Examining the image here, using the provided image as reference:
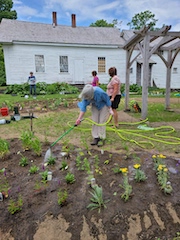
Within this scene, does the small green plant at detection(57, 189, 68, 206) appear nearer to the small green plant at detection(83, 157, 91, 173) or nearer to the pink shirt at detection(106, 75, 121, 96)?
the small green plant at detection(83, 157, 91, 173)

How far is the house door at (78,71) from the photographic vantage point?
15.9 m

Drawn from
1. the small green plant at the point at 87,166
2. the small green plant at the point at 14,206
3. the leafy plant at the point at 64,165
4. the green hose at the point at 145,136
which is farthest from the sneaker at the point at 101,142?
the small green plant at the point at 14,206

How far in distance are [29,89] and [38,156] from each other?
36.4ft

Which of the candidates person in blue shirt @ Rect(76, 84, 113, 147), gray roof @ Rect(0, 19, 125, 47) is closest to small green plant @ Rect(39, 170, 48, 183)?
person in blue shirt @ Rect(76, 84, 113, 147)

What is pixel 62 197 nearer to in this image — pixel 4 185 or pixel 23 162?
pixel 4 185

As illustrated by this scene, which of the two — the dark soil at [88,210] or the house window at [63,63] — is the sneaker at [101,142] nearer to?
the dark soil at [88,210]

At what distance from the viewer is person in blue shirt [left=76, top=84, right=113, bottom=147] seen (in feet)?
11.3

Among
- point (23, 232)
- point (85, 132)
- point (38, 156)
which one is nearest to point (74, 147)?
point (38, 156)

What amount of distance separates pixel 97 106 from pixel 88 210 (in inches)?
81.1

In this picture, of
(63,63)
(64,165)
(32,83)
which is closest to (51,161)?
(64,165)

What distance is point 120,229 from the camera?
1.89m

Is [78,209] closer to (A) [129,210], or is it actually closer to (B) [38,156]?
(A) [129,210]

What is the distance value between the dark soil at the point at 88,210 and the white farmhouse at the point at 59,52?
13.1 metres

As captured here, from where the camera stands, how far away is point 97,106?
3797 millimetres
